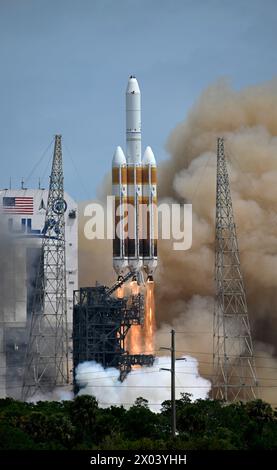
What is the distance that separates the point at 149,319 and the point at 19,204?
23175 mm

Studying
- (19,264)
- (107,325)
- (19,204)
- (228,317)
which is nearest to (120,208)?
(107,325)

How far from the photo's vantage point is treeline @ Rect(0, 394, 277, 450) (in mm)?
85125

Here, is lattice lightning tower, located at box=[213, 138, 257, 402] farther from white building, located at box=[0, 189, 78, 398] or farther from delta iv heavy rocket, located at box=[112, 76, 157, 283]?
white building, located at box=[0, 189, 78, 398]

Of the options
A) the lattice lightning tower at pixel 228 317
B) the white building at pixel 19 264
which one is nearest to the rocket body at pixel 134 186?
the lattice lightning tower at pixel 228 317

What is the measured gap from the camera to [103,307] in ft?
377

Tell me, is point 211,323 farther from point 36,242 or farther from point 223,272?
point 36,242

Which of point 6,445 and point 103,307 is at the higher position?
point 103,307

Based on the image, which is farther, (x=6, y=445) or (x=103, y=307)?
(x=103, y=307)

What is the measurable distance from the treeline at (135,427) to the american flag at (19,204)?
116 feet

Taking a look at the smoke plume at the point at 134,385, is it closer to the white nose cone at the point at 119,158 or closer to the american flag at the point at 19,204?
the white nose cone at the point at 119,158

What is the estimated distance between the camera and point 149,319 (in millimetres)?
117125
